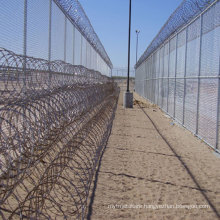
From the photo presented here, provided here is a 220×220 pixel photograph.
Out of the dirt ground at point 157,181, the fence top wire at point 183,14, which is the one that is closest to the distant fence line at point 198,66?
the fence top wire at point 183,14

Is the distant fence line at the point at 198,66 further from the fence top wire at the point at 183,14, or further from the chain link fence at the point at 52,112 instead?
the chain link fence at the point at 52,112

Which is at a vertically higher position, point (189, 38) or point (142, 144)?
point (189, 38)

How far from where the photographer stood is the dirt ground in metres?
3.74

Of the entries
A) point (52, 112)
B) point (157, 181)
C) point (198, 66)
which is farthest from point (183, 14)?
point (52, 112)

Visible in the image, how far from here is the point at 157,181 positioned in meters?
4.77

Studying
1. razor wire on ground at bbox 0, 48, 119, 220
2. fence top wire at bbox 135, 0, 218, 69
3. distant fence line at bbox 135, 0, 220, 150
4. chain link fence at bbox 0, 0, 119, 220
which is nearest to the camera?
razor wire on ground at bbox 0, 48, 119, 220

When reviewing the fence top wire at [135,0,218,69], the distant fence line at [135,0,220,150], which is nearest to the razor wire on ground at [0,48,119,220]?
the distant fence line at [135,0,220,150]

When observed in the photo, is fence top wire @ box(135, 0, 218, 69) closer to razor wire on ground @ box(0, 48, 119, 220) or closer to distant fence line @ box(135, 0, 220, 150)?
distant fence line @ box(135, 0, 220, 150)

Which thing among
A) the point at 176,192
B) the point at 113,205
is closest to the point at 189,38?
the point at 176,192

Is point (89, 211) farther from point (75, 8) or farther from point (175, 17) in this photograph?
point (175, 17)

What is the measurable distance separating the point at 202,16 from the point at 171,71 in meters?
4.92

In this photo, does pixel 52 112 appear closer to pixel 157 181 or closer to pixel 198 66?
pixel 157 181

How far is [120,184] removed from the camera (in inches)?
180

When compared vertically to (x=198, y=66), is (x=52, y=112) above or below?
below
